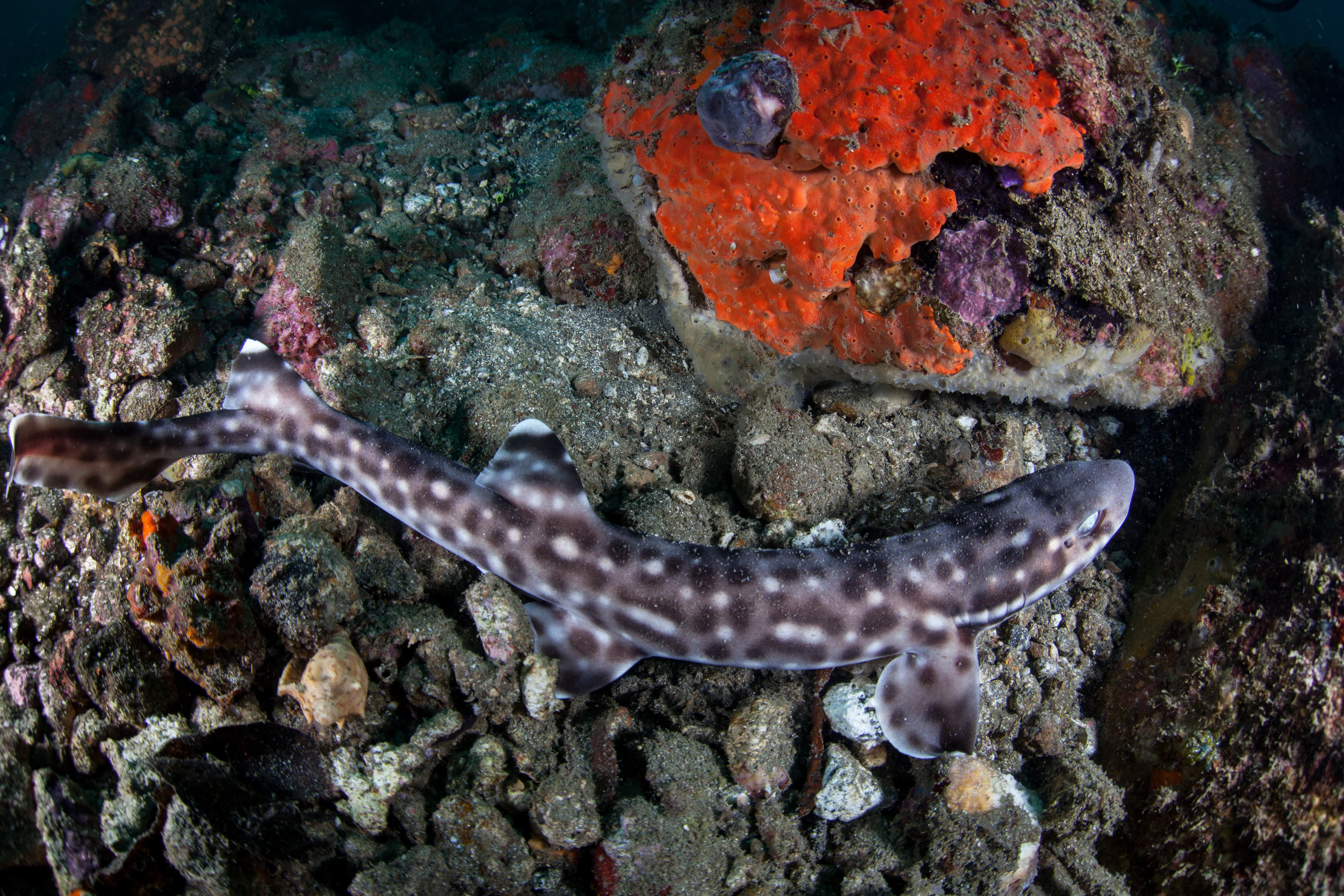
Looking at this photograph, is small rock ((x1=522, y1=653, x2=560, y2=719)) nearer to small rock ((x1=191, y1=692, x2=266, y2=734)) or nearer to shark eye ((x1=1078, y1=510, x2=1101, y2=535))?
small rock ((x1=191, y1=692, x2=266, y2=734))

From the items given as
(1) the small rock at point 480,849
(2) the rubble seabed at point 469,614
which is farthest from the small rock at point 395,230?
(1) the small rock at point 480,849

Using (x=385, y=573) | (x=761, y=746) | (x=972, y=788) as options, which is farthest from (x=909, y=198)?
(x=385, y=573)

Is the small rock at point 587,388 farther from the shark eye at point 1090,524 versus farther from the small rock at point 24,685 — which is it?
the small rock at point 24,685

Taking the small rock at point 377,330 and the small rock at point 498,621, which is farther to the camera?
the small rock at point 377,330

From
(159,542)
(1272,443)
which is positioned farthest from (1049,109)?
(159,542)

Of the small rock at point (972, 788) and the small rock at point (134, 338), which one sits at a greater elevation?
the small rock at point (134, 338)

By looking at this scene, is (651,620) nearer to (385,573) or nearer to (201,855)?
(385,573)

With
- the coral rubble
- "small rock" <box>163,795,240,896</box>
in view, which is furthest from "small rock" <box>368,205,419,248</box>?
"small rock" <box>163,795,240,896</box>
